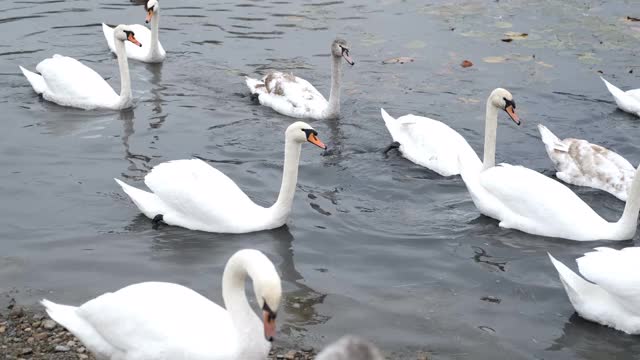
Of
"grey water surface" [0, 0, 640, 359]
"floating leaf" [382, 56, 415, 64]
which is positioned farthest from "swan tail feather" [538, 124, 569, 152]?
"floating leaf" [382, 56, 415, 64]

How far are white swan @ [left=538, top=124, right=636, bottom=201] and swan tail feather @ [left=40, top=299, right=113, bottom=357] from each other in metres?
6.60

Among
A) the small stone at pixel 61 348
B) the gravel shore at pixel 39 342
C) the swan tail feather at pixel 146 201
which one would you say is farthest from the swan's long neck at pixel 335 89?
the small stone at pixel 61 348

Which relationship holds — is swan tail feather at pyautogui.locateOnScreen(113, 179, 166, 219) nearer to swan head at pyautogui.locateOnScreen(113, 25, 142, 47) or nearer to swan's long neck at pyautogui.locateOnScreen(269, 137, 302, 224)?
swan's long neck at pyautogui.locateOnScreen(269, 137, 302, 224)

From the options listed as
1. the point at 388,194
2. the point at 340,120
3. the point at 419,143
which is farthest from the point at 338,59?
the point at 388,194

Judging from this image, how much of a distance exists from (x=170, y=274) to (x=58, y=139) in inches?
178

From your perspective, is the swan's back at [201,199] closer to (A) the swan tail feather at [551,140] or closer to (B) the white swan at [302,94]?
(A) the swan tail feather at [551,140]

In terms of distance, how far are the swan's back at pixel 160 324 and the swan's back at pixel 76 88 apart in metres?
7.73

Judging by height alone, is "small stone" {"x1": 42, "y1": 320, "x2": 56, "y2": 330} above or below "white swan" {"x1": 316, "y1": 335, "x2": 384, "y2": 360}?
below

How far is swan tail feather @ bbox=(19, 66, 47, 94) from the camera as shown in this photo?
14531 mm

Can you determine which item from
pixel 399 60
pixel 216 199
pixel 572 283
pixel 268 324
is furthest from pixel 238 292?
pixel 399 60

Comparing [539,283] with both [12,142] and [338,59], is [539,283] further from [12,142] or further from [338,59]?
[12,142]

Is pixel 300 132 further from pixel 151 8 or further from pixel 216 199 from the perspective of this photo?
pixel 151 8

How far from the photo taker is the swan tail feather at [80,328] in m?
6.72

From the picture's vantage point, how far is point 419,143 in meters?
12.2
